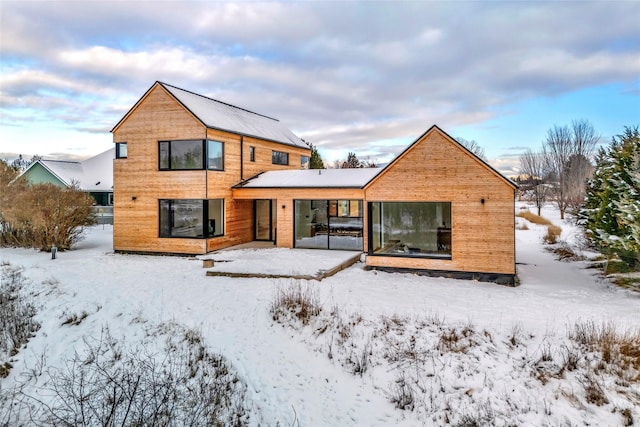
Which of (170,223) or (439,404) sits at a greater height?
(170,223)

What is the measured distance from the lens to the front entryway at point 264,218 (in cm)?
1861

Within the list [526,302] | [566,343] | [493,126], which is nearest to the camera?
[566,343]

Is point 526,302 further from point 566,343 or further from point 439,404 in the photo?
point 439,404

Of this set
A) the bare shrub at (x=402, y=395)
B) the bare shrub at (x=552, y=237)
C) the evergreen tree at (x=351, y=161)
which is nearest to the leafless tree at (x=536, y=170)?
the bare shrub at (x=552, y=237)

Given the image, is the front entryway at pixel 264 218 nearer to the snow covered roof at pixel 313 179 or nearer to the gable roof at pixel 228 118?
the snow covered roof at pixel 313 179

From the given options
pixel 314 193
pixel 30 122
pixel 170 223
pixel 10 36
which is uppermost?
pixel 10 36

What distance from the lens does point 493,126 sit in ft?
74.8

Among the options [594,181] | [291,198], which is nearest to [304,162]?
[291,198]

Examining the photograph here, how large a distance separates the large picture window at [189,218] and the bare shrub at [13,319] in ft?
16.6

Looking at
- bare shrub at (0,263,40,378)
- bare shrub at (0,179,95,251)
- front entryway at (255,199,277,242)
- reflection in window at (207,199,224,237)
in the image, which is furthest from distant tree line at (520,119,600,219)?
bare shrub at (0,263,40,378)

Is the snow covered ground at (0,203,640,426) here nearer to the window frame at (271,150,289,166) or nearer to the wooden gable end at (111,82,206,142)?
the wooden gable end at (111,82,206,142)

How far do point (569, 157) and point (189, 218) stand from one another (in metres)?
29.8

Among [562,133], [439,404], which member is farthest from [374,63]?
[562,133]

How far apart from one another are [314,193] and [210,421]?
10.8 metres
